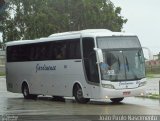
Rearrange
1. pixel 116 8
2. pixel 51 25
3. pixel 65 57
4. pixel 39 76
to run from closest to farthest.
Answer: pixel 65 57, pixel 39 76, pixel 51 25, pixel 116 8

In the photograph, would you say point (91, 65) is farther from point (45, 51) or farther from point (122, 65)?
point (45, 51)

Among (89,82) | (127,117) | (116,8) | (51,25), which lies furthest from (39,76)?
(116,8)

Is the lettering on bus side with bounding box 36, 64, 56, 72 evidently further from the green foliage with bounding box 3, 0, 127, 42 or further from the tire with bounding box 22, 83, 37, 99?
the green foliage with bounding box 3, 0, 127, 42

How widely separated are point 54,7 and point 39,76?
5400 cm

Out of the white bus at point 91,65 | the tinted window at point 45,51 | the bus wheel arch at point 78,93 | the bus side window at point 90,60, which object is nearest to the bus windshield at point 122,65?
the white bus at point 91,65

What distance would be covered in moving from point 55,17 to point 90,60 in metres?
55.6

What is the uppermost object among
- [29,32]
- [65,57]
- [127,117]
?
[29,32]

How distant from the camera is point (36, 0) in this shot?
8344 centimetres

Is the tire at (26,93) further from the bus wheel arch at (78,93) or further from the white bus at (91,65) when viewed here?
the bus wheel arch at (78,93)

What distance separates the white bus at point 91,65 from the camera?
23.6 m

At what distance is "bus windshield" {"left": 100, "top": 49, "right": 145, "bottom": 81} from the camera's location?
2362 cm

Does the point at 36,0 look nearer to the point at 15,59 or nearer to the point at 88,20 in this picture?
the point at 88,20

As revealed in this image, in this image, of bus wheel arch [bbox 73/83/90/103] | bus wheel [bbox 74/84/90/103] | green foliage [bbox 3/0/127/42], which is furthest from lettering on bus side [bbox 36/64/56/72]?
green foliage [bbox 3/0/127/42]

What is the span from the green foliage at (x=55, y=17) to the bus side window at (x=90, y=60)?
52.5 meters
